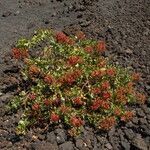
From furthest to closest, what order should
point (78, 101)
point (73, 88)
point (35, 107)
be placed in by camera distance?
point (73, 88) < point (78, 101) < point (35, 107)

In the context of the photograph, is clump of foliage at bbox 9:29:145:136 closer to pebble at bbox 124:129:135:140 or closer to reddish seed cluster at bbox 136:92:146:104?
reddish seed cluster at bbox 136:92:146:104

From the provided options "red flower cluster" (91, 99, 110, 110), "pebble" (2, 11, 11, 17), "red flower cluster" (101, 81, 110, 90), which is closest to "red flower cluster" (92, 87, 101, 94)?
"red flower cluster" (101, 81, 110, 90)

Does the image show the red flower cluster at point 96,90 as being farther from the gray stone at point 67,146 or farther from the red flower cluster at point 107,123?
the gray stone at point 67,146

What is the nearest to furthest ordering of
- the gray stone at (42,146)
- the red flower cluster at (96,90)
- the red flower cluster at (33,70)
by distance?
1. the gray stone at (42,146)
2. the red flower cluster at (96,90)
3. the red flower cluster at (33,70)

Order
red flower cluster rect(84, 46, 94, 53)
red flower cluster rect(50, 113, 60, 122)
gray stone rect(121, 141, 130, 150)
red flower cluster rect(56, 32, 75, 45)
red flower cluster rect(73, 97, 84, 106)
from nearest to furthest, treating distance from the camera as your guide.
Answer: gray stone rect(121, 141, 130, 150), red flower cluster rect(50, 113, 60, 122), red flower cluster rect(73, 97, 84, 106), red flower cluster rect(84, 46, 94, 53), red flower cluster rect(56, 32, 75, 45)

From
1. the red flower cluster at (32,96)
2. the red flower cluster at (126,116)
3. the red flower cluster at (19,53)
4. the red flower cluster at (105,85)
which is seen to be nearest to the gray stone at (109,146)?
the red flower cluster at (126,116)

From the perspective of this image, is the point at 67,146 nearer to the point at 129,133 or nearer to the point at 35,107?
the point at 35,107

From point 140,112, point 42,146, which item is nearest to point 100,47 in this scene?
point 140,112
